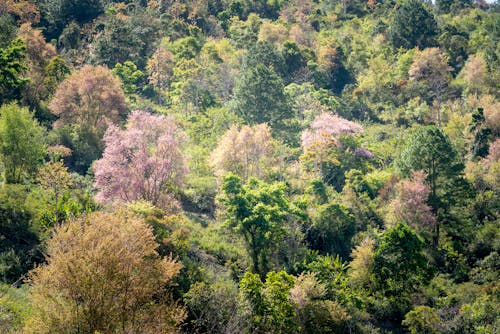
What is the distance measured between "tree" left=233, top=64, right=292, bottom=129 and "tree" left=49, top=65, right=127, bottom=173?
41.6 feet

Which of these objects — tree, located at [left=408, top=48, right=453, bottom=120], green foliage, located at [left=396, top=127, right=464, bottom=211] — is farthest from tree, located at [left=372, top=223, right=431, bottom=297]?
tree, located at [left=408, top=48, right=453, bottom=120]

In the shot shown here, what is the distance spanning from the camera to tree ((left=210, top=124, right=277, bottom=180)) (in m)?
40.2

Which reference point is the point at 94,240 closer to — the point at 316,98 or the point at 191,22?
the point at 316,98

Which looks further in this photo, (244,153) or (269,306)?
(244,153)

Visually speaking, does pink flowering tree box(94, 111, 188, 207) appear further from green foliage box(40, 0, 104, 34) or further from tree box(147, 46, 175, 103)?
green foliage box(40, 0, 104, 34)

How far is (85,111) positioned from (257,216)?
2063cm

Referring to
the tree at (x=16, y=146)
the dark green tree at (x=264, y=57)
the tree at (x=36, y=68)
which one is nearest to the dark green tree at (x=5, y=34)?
the tree at (x=36, y=68)

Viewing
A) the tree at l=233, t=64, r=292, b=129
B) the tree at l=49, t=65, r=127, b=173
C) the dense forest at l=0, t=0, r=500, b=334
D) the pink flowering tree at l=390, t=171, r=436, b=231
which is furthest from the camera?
the tree at l=233, t=64, r=292, b=129

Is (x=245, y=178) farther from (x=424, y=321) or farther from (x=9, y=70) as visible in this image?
(x=9, y=70)

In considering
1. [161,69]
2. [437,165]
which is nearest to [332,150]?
[437,165]

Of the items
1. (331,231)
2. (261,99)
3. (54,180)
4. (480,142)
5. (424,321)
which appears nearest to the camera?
(424,321)

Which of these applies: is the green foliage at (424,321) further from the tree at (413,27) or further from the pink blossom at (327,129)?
the tree at (413,27)

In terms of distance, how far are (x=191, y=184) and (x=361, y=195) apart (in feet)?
46.7

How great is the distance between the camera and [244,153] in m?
40.7
